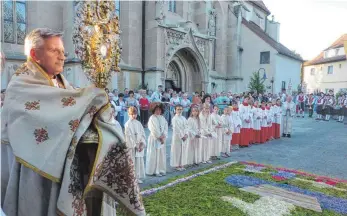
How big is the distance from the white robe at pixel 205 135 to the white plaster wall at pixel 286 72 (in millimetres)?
21312

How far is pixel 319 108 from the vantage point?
2273 centimetres

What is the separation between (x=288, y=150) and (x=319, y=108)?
46.2 ft

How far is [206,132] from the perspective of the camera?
881cm

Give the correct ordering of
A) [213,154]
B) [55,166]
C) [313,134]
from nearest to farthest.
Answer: [55,166] → [213,154] → [313,134]

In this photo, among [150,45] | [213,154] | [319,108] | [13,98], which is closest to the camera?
[13,98]

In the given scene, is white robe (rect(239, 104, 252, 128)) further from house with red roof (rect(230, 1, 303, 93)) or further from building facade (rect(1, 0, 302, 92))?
house with red roof (rect(230, 1, 303, 93))

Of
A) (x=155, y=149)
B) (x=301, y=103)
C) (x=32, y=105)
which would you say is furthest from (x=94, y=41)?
(x=301, y=103)

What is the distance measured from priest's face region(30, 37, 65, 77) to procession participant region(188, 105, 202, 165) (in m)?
6.33

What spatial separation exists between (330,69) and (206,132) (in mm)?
42055

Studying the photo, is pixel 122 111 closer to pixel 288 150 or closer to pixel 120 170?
pixel 288 150

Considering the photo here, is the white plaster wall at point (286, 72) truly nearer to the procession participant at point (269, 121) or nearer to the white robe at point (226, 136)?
the procession participant at point (269, 121)

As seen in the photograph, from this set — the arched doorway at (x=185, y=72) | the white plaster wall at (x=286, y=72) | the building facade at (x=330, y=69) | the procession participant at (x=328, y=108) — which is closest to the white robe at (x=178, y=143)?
the arched doorway at (x=185, y=72)

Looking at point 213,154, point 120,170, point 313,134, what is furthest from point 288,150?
point 120,170

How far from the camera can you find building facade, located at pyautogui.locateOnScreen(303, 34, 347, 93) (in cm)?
4069
